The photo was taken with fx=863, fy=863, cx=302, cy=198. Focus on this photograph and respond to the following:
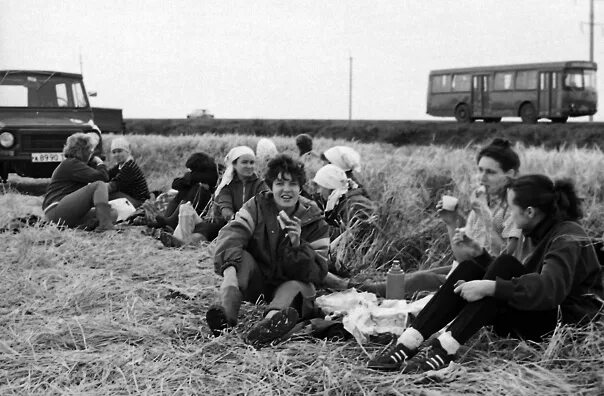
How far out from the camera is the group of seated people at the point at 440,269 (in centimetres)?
408

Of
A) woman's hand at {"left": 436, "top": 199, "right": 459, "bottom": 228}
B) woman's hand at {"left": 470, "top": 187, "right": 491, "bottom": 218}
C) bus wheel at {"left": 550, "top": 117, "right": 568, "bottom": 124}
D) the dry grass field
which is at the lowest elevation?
the dry grass field

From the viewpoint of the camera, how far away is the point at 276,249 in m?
5.41

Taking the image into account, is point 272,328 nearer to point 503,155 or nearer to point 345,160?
point 503,155

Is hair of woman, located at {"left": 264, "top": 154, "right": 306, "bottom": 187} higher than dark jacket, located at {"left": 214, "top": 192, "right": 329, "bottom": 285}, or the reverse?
hair of woman, located at {"left": 264, "top": 154, "right": 306, "bottom": 187}

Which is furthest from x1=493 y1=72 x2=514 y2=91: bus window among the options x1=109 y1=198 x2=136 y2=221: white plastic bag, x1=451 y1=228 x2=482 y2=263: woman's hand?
x1=451 y1=228 x2=482 y2=263: woman's hand

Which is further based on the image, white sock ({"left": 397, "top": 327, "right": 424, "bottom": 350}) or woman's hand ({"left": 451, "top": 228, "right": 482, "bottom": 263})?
woman's hand ({"left": 451, "top": 228, "right": 482, "bottom": 263})

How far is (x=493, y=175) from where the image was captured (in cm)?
526

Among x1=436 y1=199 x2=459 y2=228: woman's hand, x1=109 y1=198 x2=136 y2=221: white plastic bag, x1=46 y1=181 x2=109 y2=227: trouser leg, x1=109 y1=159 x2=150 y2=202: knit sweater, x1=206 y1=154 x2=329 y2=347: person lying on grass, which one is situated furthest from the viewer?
x1=109 y1=159 x2=150 y2=202: knit sweater

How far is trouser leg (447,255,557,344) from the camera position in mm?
4062

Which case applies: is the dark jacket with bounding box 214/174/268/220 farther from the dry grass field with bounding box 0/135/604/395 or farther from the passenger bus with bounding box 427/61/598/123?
the passenger bus with bounding box 427/61/598/123

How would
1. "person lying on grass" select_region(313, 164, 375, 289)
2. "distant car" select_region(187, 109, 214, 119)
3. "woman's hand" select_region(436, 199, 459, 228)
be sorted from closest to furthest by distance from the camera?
"woman's hand" select_region(436, 199, 459, 228), "person lying on grass" select_region(313, 164, 375, 289), "distant car" select_region(187, 109, 214, 119)

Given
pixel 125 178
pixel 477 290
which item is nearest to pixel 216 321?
pixel 477 290

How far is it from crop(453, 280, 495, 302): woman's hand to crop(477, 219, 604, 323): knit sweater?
0.10ft

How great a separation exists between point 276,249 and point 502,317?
1.59m
